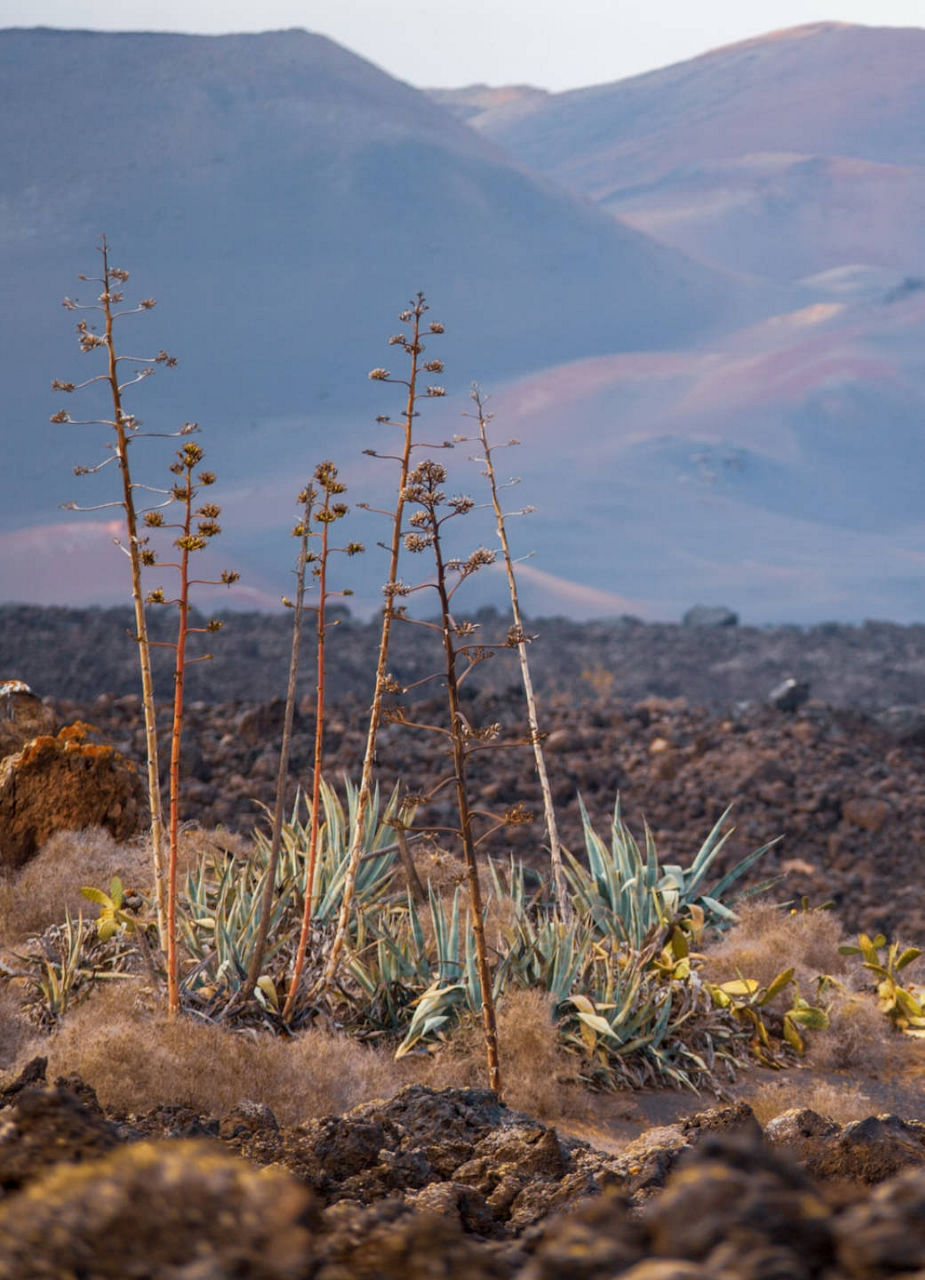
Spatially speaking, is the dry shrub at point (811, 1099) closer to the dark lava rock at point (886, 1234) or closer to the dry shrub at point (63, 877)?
the dry shrub at point (63, 877)

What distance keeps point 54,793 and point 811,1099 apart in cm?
396

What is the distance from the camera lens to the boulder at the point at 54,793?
268 inches

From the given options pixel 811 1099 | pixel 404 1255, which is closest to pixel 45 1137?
pixel 404 1255

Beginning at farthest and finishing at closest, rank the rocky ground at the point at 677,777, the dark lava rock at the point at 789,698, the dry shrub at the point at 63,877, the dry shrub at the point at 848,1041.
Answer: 1. the dark lava rock at the point at 789,698
2. the rocky ground at the point at 677,777
3. the dry shrub at the point at 63,877
4. the dry shrub at the point at 848,1041

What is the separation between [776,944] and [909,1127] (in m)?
2.90

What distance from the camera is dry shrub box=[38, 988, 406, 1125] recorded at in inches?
171

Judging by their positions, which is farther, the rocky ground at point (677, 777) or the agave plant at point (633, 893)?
the rocky ground at point (677, 777)

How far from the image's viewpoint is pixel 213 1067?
4480 mm

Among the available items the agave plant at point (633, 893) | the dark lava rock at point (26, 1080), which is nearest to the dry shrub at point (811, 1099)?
the agave plant at point (633, 893)

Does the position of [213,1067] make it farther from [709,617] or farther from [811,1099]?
[709,617]

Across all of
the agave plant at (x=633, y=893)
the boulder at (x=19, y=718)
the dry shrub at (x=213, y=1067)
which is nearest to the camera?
the dry shrub at (x=213, y=1067)

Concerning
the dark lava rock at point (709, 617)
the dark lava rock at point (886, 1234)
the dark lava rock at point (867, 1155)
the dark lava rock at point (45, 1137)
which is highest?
the dark lava rock at point (886, 1234)

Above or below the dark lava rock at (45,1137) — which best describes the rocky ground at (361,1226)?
above

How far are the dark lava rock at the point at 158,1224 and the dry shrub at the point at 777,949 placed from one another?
4894mm
